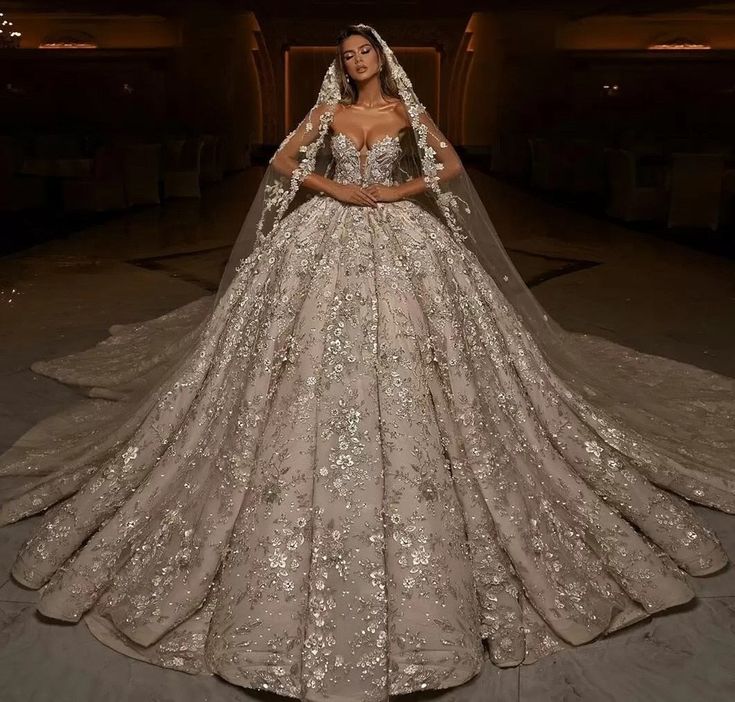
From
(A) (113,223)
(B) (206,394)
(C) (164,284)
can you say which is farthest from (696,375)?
(A) (113,223)

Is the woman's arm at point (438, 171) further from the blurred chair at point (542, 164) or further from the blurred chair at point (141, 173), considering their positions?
the blurred chair at point (542, 164)

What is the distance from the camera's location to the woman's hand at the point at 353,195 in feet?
9.51

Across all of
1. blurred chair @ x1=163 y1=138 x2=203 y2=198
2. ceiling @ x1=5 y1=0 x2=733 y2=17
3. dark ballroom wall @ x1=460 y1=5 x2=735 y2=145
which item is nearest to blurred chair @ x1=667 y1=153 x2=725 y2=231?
dark ballroom wall @ x1=460 y1=5 x2=735 y2=145

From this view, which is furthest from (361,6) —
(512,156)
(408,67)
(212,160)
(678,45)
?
(678,45)

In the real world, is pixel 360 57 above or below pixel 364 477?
above

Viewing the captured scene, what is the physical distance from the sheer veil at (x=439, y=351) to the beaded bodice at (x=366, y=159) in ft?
0.24

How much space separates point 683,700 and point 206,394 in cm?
147

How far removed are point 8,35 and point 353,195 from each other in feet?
41.4

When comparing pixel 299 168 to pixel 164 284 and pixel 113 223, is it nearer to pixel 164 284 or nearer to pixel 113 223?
pixel 164 284

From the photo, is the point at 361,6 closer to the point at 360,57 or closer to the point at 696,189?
the point at 696,189

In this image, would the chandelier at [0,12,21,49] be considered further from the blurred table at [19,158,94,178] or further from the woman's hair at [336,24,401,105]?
the woman's hair at [336,24,401,105]

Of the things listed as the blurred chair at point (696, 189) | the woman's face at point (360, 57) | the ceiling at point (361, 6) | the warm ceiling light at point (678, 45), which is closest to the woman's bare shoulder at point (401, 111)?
the woman's face at point (360, 57)

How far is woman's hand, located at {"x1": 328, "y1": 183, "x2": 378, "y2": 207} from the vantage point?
290cm

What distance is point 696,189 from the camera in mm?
9117
